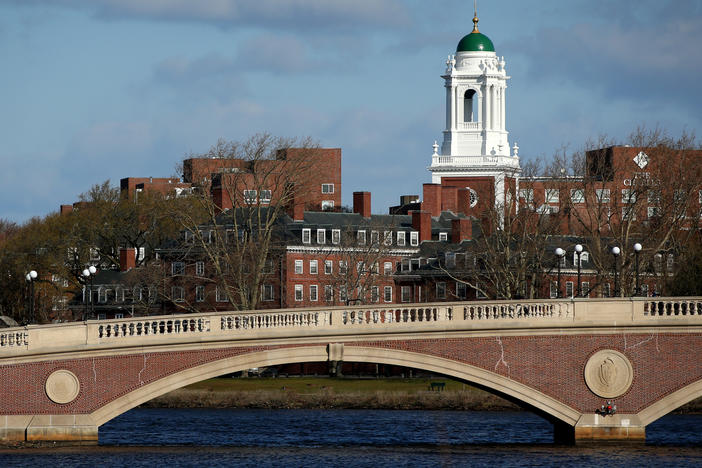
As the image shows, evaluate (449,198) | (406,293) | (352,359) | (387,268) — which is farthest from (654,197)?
(352,359)

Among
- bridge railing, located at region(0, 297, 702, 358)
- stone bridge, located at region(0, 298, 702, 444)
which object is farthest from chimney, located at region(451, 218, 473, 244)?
stone bridge, located at region(0, 298, 702, 444)

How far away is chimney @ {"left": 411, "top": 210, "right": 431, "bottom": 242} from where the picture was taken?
370ft

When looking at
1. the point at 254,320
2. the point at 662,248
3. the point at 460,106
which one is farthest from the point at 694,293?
the point at 460,106

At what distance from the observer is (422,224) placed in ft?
371

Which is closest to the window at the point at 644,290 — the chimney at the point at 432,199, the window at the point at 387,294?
the window at the point at 387,294

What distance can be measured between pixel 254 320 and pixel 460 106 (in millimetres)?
79361

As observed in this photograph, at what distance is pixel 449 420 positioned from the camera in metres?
71.6

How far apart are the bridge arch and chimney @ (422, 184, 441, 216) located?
64839mm

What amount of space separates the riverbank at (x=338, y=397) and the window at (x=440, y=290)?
66.9ft

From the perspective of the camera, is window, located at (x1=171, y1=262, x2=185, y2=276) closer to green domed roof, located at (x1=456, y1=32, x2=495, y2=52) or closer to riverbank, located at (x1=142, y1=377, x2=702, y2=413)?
riverbank, located at (x1=142, y1=377, x2=702, y2=413)

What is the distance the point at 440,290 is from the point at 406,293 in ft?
8.16

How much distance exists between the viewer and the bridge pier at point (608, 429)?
2094 inches

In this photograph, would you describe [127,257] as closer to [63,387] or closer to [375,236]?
[375,236]

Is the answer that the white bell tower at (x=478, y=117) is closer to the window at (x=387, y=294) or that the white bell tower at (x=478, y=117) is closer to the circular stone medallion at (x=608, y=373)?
the window at (x=387, y=294)
